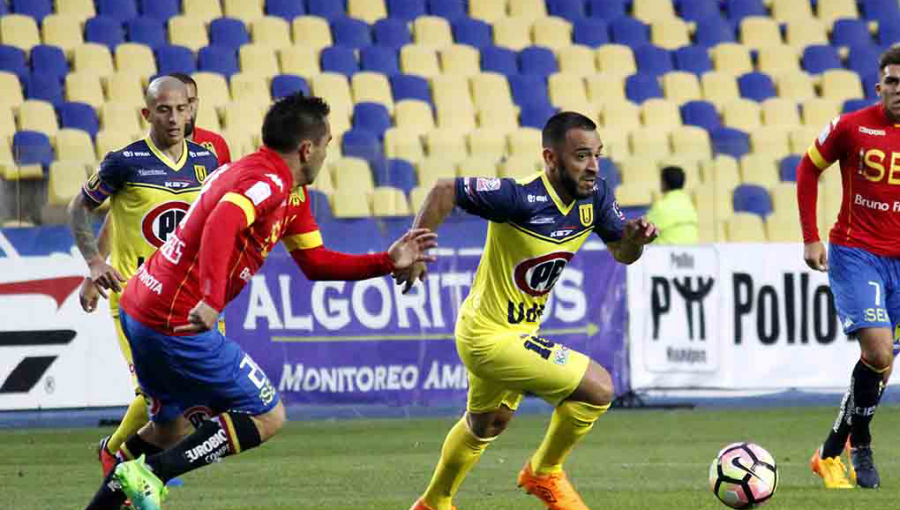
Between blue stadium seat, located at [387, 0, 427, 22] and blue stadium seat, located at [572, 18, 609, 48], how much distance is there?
207cm

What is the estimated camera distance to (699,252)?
1388 centimetres

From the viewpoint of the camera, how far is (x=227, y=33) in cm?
1877

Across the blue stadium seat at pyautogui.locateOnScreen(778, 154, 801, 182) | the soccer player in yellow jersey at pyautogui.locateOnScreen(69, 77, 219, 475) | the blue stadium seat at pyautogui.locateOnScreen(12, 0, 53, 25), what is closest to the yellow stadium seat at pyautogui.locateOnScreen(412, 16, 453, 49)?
the blue stadium seat at pyautogui.locateOnScreen(12, 0, 53, 25)

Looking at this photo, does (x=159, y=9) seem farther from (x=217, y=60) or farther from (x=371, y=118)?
(x=371, y=118)

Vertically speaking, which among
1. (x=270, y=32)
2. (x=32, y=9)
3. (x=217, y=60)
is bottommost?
(x=217, y=60)

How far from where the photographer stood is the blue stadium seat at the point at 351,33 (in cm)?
1936

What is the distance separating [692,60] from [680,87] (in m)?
0.83

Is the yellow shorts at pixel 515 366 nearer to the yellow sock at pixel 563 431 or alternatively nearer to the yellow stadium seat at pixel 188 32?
the yellow sock at pixel 563 431

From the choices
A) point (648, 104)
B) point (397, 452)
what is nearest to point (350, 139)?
point (648, 104)

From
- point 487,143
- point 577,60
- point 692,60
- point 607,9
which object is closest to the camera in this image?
point 487,143

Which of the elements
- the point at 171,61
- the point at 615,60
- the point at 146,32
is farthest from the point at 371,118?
the point at 615,60

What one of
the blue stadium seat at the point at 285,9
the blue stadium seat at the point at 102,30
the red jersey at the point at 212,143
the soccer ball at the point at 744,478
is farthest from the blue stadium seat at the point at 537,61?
the soccer ball at the point at 744,478

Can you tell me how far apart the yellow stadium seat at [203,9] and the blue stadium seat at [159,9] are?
151 mm

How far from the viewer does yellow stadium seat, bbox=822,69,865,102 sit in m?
20.4
